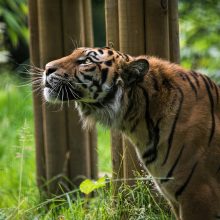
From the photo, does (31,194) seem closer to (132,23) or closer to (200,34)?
(132,23)

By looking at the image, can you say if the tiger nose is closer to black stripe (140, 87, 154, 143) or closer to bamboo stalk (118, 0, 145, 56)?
black stripe (140, 87, 154, 143)

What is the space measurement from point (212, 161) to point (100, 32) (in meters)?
5.29

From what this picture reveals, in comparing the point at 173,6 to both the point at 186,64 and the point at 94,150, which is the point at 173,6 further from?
the point at 186,64

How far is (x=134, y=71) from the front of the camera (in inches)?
182

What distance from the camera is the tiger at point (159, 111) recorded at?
455 centimetres

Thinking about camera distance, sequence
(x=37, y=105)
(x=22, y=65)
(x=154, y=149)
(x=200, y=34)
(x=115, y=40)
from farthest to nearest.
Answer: (x=200, y=34) < (x=22, y=65) < (x=37, y=105) < (x=115, y=40) < (x=154, y=149)

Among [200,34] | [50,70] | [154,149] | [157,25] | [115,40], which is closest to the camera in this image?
[50,70]

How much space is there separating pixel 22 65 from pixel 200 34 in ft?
9.96

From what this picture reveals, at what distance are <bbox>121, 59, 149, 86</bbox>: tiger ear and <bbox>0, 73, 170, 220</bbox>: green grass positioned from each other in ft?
1.71

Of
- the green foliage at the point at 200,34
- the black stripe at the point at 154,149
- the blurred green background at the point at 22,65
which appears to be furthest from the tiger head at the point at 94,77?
the green foliage at the point at 200,34

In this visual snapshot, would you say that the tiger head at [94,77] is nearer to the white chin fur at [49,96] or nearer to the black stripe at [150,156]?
the white chin fur at [49,96]

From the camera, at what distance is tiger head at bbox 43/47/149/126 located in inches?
180

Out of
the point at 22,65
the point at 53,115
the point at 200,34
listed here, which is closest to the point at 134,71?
the point at 53,115

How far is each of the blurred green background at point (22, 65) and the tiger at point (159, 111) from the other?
1355 mm
